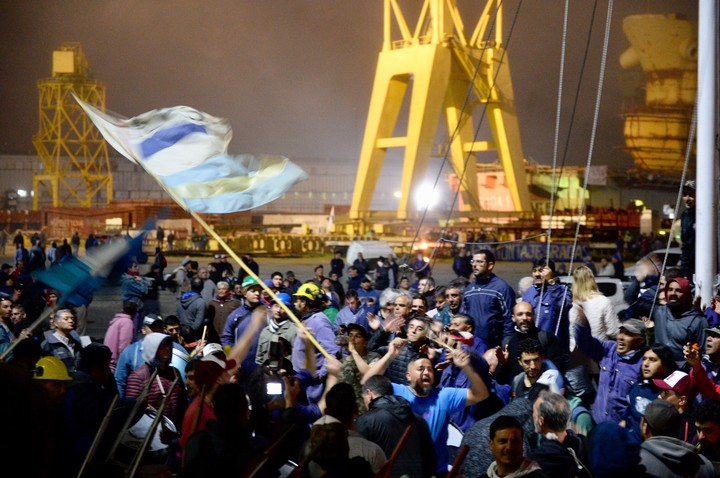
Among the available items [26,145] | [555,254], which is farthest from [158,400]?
[26,145]

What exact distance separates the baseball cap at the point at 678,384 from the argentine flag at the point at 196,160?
268 centimetres

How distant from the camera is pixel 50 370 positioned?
14.9ft

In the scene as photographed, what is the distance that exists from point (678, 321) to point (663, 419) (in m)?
3.26

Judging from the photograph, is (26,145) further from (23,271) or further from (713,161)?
(713,161)

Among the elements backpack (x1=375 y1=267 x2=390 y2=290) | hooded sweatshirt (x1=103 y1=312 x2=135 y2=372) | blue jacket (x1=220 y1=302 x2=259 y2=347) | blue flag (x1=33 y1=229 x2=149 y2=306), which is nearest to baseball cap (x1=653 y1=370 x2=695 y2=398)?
blue flag (x1=33 y1=229 x2=149 y2=306)

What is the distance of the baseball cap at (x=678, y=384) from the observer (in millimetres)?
5113

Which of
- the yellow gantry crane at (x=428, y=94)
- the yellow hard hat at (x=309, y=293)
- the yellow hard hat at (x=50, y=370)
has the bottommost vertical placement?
the yellow hard hat at (x=50, y=370)

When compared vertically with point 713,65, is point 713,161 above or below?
below

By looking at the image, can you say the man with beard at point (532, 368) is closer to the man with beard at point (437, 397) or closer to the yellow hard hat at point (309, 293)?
the man with beard at point (437, 397)

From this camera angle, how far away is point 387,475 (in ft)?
11.3

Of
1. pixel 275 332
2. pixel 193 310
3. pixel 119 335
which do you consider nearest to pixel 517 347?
pixel 275 332

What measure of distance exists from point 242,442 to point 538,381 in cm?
192

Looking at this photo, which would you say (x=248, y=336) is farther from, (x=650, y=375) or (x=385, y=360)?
(x=650, y=375)

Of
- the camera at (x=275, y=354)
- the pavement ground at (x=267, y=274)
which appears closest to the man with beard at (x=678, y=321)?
the camera at (x=275, y=354)
